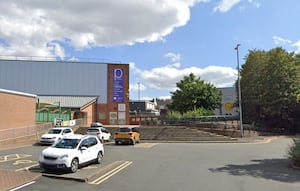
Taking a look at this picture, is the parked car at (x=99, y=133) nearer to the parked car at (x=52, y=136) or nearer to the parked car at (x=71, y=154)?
the parked car at (x=52, y=136)

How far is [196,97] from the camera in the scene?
2665 inches

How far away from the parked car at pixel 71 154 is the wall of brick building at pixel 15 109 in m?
17.7

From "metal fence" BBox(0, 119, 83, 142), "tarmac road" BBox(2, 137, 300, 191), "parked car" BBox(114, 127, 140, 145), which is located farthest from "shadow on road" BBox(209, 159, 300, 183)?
"metal fence" BBox(0, 119, 83, 142)

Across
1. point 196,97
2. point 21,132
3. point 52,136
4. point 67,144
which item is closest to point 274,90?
point 196,97

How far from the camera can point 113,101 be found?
65.4 metres

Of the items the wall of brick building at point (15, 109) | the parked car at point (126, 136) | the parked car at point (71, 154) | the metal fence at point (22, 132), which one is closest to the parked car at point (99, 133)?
the parked car at point (126, 136)

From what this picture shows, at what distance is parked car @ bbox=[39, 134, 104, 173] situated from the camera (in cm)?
1521

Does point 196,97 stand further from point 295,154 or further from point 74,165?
point 74,165

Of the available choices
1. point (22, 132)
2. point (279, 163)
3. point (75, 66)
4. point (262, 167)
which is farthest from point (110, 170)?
point (75, 66)

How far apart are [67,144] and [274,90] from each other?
37333 mm

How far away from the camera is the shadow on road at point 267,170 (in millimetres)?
15344

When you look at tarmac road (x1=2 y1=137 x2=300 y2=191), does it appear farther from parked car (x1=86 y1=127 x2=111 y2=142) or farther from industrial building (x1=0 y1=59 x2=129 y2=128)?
industrial building (x1=0 y1=59 x2=129 y2=128)

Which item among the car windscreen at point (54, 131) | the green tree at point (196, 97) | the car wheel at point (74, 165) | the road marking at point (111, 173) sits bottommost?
the road marking at point (111, 173)

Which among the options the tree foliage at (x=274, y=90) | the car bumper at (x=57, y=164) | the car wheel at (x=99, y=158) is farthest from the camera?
the tree foliage at (x=274, y=90)
